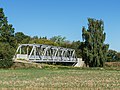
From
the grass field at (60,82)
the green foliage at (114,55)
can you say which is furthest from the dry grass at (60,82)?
the green foliage at (114,55)

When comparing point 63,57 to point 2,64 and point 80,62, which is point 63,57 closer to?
point 80,62

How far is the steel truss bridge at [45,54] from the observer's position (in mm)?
90006

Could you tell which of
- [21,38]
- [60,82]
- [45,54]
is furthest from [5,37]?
[60,82]

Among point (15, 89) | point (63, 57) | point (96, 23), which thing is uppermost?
point (96, 23)

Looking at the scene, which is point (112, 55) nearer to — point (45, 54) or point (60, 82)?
point (45, 54)

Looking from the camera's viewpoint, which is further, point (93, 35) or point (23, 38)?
point (23, 38)

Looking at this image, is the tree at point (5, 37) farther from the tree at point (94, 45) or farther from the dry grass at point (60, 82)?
the dry grass at point (60, 82)

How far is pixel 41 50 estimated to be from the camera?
98.0m

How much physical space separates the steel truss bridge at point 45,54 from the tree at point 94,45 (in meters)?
9.78

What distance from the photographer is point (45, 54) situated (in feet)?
325

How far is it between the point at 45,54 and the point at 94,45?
14.4 m

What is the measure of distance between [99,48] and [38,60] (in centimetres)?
1892

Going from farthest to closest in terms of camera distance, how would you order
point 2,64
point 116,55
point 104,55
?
point 116,55 → point 104,55 → point 2,64

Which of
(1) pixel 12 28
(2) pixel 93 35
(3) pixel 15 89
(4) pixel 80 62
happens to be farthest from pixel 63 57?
(3) pixel 15 89
